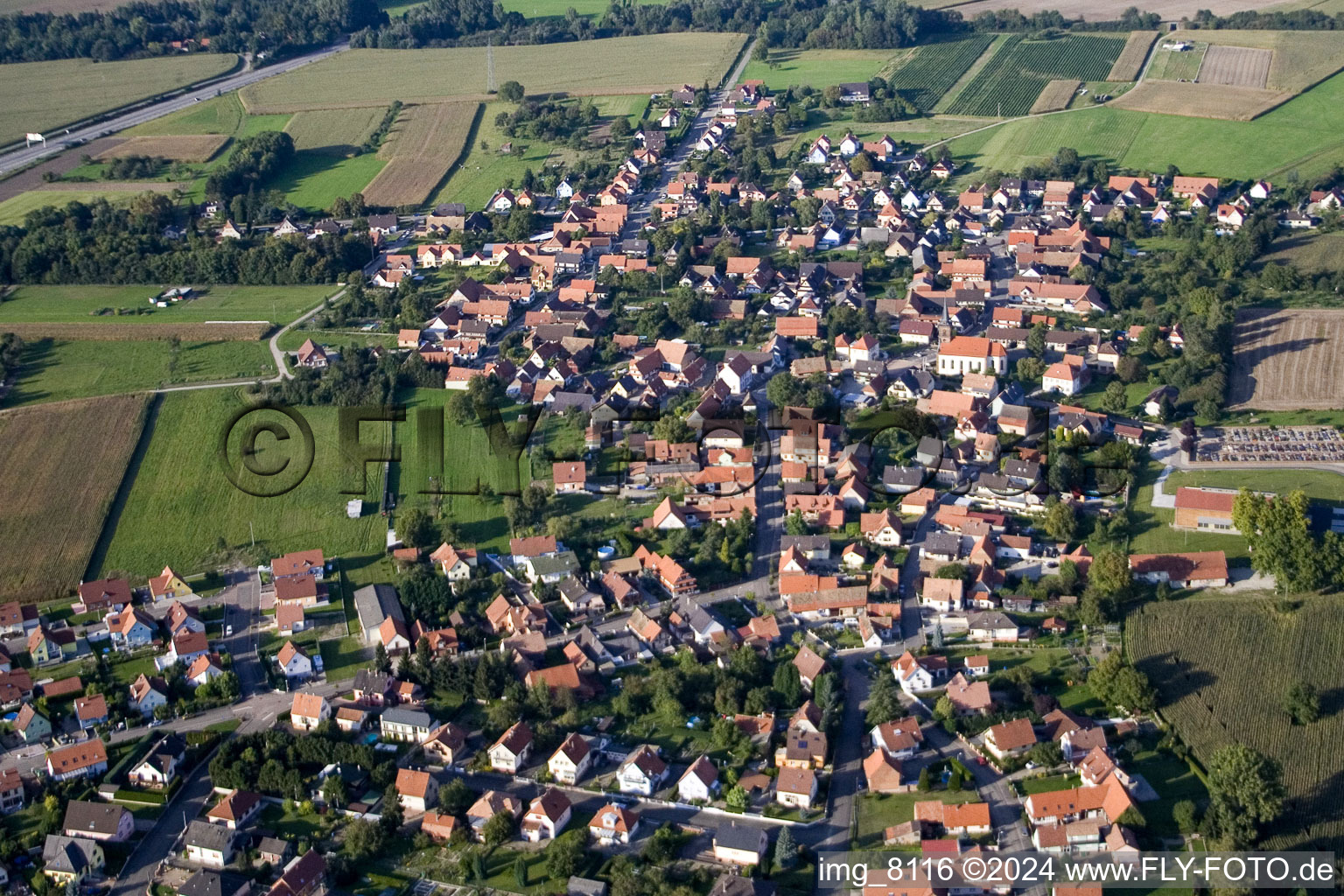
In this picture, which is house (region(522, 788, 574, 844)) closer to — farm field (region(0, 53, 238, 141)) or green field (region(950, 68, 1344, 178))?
green field (region(950, 68, 1344, 178))

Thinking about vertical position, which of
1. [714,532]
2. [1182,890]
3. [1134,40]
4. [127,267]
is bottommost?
[1182,890]

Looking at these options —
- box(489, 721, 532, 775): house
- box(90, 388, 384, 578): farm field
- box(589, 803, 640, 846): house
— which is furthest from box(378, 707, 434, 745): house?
box(90, 388, 384, 578): farm field

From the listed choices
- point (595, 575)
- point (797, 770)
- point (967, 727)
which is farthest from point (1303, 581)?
point (595, 575)

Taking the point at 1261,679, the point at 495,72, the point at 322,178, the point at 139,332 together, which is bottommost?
the point at 1261,679

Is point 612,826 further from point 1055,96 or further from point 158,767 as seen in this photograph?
point 1055,96

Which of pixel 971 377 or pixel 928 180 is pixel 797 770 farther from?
pixel 928 180

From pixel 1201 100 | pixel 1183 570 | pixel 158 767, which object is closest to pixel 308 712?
pixel 158 767
